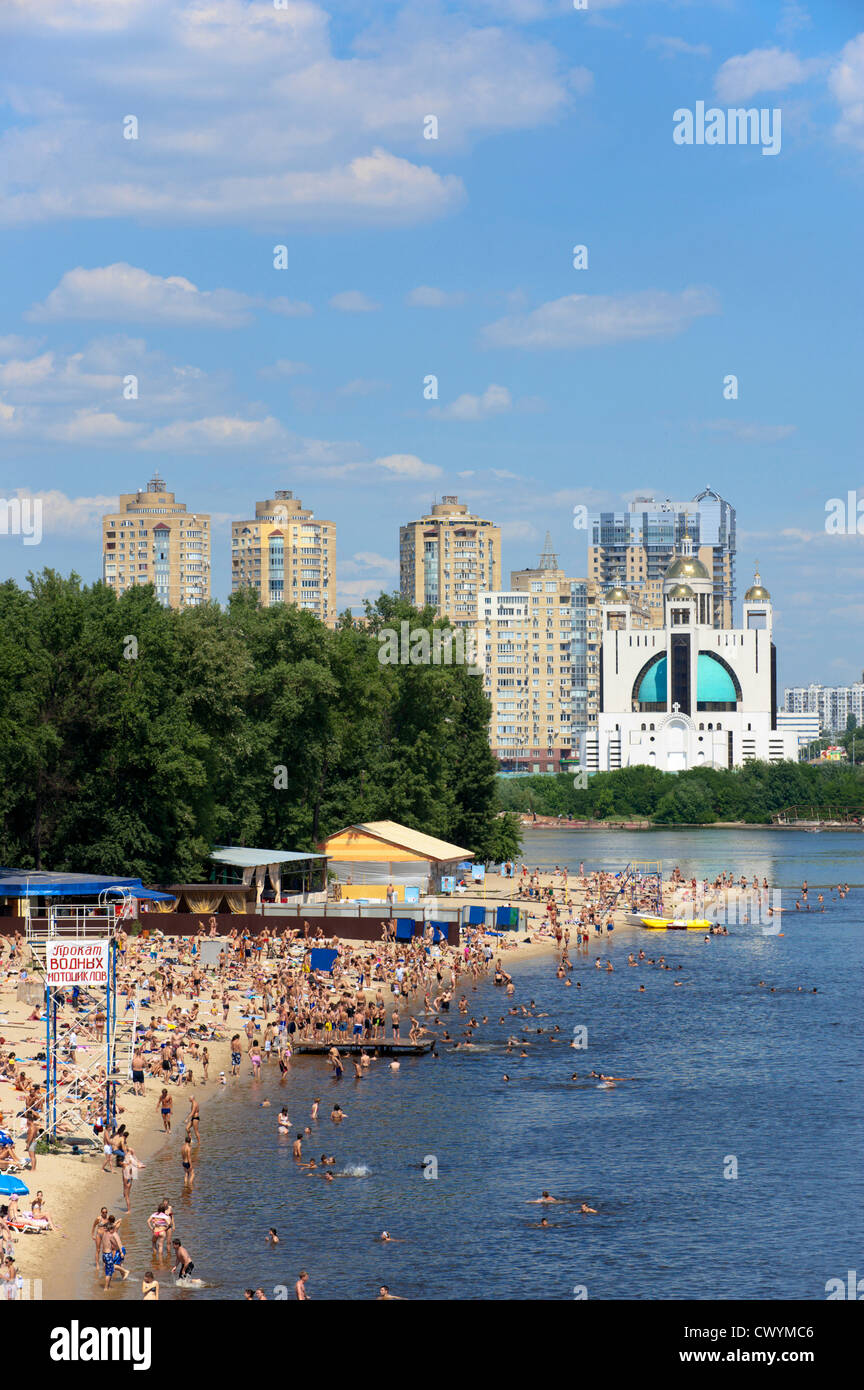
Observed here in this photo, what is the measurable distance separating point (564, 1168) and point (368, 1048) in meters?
14.0

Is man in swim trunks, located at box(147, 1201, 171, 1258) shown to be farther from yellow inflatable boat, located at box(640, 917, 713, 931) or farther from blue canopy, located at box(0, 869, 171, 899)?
yellow inflatable boat, located at box(640, 917, 713, 931)

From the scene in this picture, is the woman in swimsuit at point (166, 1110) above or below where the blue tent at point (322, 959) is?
below

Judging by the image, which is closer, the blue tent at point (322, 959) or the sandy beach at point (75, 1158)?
the sandy beach at point (75, 1158)

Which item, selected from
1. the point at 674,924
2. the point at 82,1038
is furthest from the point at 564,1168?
the point at 674,924

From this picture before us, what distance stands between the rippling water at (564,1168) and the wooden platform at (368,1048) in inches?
45.0

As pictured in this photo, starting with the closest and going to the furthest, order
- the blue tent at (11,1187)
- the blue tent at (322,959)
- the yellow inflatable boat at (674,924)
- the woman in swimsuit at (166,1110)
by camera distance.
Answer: the blue tent at (11,1187), the woman in swimsuit at (166,1110), the blue tent at (322,959), the yellow inflatable boat at (674,924)

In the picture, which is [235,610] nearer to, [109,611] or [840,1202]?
[109,611]

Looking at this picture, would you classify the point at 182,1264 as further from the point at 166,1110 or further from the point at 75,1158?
the point at 166,1110

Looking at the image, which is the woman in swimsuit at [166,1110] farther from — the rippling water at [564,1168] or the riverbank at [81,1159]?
the rippling water at [564,1168]

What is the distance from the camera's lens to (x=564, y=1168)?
118 feet

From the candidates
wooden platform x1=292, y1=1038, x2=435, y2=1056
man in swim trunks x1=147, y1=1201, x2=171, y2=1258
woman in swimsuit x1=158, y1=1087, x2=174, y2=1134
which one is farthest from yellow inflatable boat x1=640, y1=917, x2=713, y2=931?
man in swim trunks x1=147, y1=1201, x2=171, y2=1258

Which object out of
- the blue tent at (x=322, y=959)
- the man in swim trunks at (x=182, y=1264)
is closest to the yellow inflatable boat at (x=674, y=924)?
the blue tent at (x=322, y=959)

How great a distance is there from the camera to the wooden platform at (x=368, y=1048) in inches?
1930
